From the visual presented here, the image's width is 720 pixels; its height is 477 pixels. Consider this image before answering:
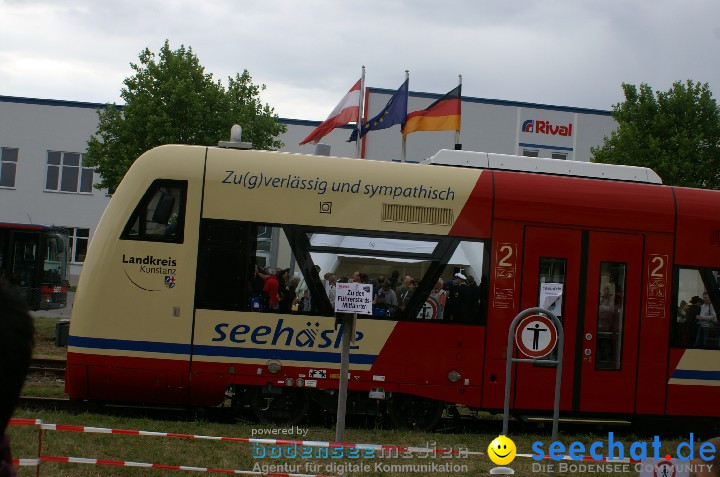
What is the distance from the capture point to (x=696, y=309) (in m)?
11.0

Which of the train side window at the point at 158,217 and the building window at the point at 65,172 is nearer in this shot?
the train side window at the point at 158,217

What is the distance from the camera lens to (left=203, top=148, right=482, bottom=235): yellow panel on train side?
10172 mm

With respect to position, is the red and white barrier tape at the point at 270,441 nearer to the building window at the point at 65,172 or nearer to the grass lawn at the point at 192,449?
the grass lawn at the point at 192,449

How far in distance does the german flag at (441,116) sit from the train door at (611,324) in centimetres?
628

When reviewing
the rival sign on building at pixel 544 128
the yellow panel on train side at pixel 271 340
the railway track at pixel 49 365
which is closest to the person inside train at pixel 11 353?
the yellow panel on train side at pixel 271 340

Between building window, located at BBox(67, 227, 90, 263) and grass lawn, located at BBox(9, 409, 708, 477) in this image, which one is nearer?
grass lawn, located at BBox(9, 409, 708, 477)

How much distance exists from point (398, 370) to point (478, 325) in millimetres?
1230

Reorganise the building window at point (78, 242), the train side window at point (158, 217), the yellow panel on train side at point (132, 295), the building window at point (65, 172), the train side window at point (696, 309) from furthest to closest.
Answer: the building window at point (78, 242)
the building window at point (65, 172)
the train side window at point (696, 309)
the train side window at point (158, 217)
the yellow panel on train side at point (132, 295)

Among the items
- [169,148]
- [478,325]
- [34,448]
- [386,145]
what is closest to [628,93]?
[386,145]

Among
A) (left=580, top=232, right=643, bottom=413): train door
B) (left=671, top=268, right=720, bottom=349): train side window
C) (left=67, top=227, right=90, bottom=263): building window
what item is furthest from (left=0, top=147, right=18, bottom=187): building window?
(left=671, top=268, right=720, bottom=349): train side window

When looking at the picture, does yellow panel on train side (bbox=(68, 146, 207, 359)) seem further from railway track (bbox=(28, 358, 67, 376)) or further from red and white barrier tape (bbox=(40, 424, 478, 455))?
railway track (bbox=(28, 358, 67, 376))

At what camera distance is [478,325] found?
1037 centimetres

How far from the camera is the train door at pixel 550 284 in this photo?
10.4 metres

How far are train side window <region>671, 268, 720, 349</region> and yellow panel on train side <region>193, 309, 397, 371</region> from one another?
4.43 metres
